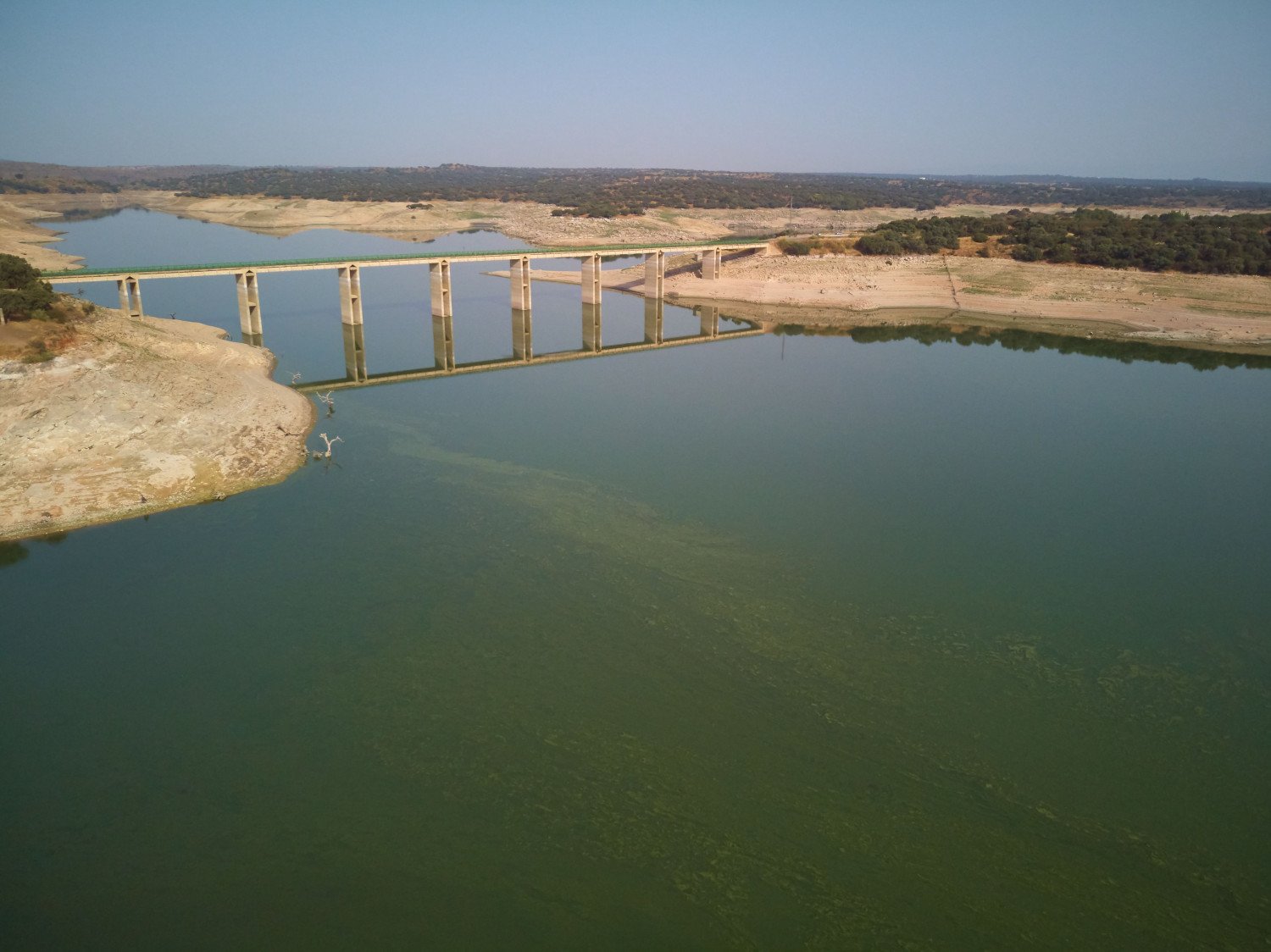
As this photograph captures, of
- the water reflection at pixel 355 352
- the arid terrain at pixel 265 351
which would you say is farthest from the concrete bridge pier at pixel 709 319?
the water reflection at pixel 355 352

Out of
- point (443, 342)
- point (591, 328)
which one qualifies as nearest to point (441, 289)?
point (443, 342)

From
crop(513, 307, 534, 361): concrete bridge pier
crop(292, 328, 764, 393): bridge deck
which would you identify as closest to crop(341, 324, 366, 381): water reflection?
crop(292, 328, 764, 393): bridge deck

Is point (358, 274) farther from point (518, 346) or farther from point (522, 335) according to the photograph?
point (518, 346)

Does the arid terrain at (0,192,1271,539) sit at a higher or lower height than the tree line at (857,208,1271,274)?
lower

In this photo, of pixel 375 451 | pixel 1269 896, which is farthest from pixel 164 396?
pixel 1269 896

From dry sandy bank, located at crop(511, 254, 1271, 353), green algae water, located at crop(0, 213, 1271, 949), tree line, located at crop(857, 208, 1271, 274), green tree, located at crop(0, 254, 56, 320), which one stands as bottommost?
green algae water, located at crop(0, 213, 1271, 949)

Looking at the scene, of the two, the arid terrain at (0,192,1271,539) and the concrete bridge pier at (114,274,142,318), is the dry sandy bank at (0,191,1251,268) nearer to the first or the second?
the arid terrain at (0,192,1271,539)
